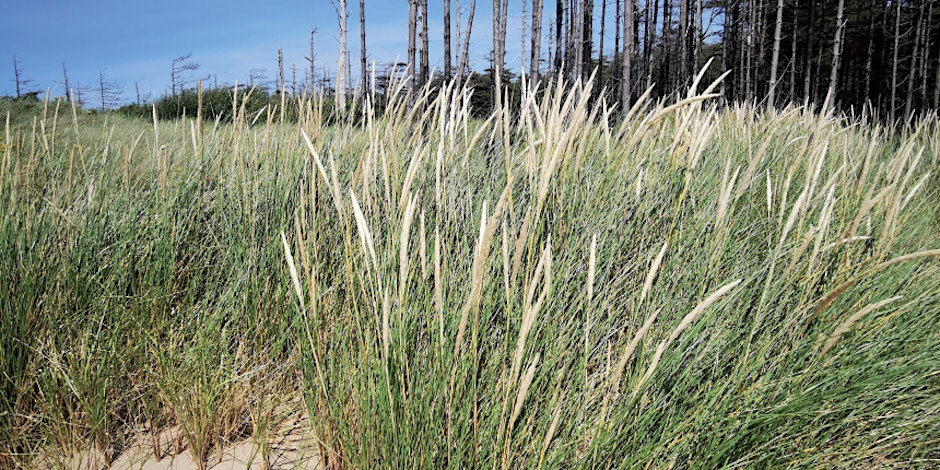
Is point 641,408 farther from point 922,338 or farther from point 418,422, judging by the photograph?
point 922,338

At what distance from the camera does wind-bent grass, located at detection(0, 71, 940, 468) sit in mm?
924

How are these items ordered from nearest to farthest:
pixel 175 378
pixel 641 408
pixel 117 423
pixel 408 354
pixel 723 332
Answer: pixel 641 408, pixel 408 354, pixel 723 332, pixel 175 378, pixel 117 423

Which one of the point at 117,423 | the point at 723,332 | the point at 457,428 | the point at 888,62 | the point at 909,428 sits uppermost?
the point at 888,62

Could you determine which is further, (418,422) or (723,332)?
(723,332)

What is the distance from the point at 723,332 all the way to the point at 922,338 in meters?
0.54

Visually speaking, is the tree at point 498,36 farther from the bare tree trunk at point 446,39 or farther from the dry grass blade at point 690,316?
the dry grass blade at point 690,316

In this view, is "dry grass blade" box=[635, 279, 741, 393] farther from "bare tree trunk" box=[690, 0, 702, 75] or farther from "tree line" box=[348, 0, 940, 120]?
"bare tree trunk" box=[690, 0, 702, 75]

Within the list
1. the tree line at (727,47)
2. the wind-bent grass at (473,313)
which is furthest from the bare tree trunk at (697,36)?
the wind-bent grass at (473,313)

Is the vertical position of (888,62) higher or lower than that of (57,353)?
higher

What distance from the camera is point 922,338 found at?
1235 millimetres

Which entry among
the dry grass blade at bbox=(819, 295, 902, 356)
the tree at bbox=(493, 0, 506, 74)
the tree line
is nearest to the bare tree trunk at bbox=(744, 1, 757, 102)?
the tree line

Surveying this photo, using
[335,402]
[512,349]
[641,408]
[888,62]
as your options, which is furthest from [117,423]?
[888,62]

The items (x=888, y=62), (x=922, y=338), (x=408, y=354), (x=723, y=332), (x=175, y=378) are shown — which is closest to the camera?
(x=408, y=354)

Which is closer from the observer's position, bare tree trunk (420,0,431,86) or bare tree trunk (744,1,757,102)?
bare tree trunk (420,0,431,86)
